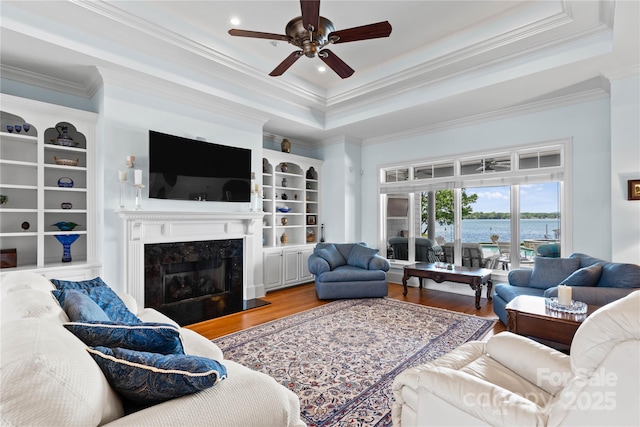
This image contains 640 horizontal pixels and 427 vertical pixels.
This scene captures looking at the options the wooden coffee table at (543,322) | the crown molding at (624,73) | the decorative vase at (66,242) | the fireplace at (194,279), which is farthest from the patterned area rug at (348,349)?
the crown molding at (624,73)

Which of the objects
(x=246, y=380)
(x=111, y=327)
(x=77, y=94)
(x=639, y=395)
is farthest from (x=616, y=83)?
(x=77, y=94)

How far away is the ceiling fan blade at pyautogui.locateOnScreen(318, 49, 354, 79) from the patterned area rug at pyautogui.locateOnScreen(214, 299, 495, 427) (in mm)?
2703

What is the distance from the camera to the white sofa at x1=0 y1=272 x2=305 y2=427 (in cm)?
77

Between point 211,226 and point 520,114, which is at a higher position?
point 520,114

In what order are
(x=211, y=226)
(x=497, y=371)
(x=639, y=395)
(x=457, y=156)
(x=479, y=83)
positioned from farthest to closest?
(x=457, y=156), (x=211, y=226), (x=479, y=83), (x=497, y=371), (x=639, y=395)

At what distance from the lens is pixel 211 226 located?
435 cm

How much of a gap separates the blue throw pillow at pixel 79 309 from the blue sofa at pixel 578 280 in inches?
146

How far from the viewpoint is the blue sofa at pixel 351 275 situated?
4.80 meters

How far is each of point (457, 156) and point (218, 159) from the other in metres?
3.84

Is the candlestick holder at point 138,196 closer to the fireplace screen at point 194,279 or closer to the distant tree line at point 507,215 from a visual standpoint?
the fireplace screen at point 194,279

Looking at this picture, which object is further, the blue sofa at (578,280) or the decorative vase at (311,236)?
the decorative vase at (311,236)

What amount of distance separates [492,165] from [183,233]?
4.72m

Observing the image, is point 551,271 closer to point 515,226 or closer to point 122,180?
point 515,226

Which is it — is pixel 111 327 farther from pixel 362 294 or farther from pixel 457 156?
pixel 457 156
